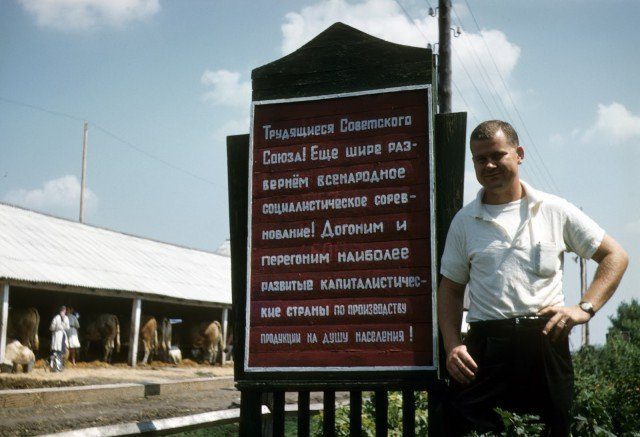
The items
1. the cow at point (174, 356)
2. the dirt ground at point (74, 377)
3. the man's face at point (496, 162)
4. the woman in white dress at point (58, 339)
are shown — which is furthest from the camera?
the cow at point (174, 356)

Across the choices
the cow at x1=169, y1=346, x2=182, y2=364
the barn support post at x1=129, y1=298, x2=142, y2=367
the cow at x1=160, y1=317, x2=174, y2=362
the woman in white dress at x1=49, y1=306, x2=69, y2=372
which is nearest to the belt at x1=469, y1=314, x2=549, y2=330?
the woman in white dress at x1=49, y1=306, x2=69, y2=372

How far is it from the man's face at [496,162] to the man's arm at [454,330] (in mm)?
529

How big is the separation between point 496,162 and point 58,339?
18585 millimetres

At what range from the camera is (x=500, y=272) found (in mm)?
3213

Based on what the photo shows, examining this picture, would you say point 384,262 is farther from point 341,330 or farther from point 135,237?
point 135,237

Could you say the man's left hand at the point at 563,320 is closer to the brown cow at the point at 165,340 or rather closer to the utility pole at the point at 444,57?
the utility pole at the point at 444,57

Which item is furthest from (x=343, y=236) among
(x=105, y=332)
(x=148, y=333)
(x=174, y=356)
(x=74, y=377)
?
(x=174, y=356)

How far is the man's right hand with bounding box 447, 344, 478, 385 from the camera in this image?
10.4 ft

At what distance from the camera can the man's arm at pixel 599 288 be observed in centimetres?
304

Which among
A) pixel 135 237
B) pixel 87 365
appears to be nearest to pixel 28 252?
pixel 87 365

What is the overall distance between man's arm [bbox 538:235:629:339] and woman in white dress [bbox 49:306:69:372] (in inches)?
729

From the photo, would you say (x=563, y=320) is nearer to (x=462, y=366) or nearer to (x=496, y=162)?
(x=462, y=366)

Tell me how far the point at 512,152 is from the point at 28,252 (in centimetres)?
2016

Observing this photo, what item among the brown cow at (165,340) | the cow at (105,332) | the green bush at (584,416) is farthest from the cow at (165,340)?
the green bush at (584,416)
